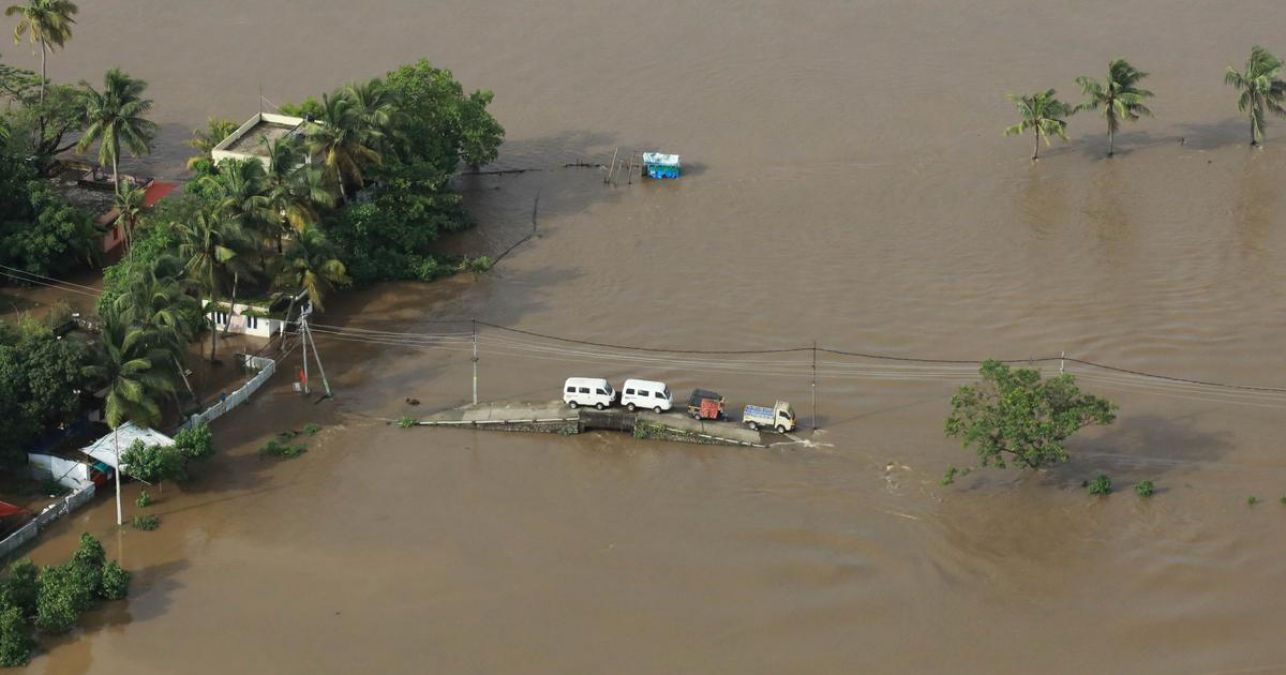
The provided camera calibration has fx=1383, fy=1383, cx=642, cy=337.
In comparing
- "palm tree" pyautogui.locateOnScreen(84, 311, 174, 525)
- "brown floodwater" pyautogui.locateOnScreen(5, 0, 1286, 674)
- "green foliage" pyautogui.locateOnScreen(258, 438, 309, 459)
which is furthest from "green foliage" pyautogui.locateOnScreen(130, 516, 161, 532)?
"green foliage" pyautogui.locateOnScreen(258, 438, 309, 459)

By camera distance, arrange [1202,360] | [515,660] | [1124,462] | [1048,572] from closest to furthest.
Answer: [515,660] < [1048,572] < [1124,462] < [1202,360]

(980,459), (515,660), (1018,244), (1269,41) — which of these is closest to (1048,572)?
(980,459)

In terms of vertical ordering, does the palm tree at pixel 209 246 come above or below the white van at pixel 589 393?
above

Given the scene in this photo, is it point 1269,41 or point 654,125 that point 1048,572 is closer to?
point 654,125

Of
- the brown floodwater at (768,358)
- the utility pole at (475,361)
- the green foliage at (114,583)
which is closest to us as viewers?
the brown floodwater at (768,358)

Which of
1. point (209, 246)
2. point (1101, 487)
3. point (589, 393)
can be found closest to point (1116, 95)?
point (1101, 487)

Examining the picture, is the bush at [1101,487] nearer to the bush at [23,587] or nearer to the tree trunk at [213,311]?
the tree trunk at [213,311]

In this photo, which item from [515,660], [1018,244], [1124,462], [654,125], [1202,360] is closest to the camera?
[515,660]

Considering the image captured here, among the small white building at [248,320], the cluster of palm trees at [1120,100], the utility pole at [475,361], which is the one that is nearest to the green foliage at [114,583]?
the utility pole at [475,361]
